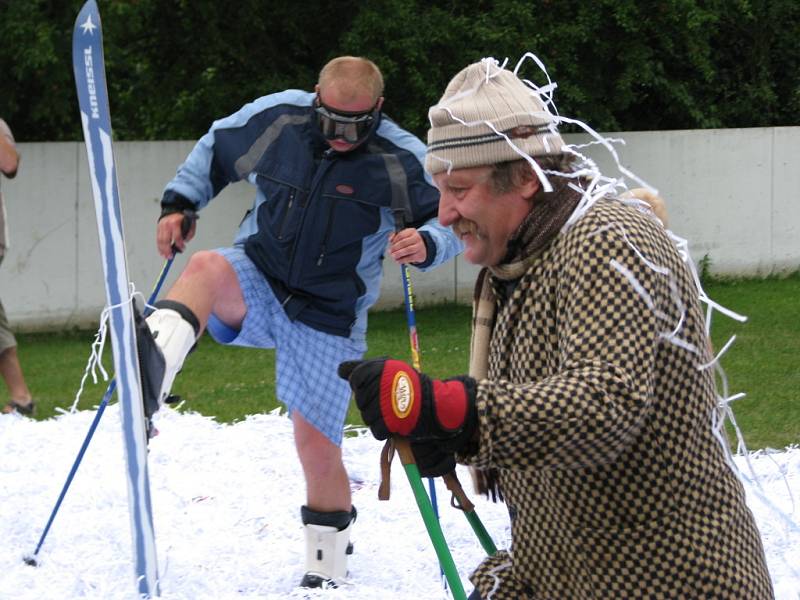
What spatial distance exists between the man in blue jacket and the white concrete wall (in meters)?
6.92

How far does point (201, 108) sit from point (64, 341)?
9.55ft

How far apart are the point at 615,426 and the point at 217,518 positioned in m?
3.56

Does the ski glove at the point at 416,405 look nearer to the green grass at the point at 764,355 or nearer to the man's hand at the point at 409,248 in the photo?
the man's hand at the point at 409,248

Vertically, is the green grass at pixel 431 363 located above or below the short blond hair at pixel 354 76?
below

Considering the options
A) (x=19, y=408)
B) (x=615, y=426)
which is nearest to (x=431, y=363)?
(x=19, y=408)

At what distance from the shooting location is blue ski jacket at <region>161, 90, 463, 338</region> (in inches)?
162

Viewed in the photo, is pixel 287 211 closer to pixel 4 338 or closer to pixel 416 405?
pixel 416 405

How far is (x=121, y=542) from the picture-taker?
485 cm

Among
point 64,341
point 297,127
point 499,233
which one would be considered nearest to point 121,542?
point 297,127

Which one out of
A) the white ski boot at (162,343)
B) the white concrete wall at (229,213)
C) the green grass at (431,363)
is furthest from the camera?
the white concrete wall at (229,213)

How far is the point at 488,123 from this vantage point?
215 cm

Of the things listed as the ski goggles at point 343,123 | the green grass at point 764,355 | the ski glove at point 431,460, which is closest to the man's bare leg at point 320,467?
the ski goggles at point 343,123

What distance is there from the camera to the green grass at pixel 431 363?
7.11 metres

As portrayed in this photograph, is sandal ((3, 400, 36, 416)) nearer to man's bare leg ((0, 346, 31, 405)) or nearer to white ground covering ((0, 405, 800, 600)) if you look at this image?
Result: man's bare leg ((0, 346, 31, 405))
